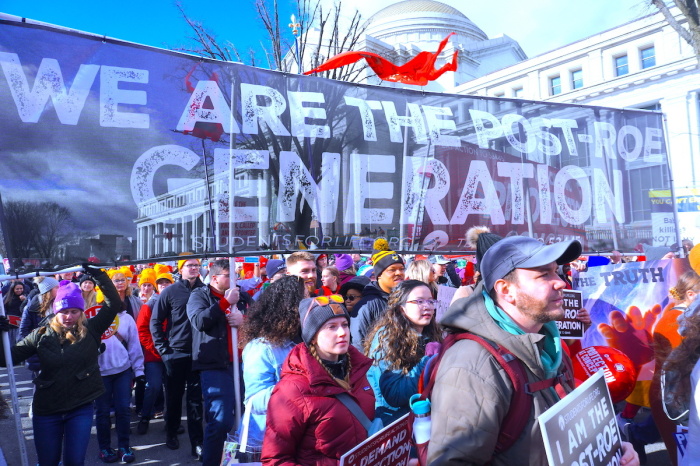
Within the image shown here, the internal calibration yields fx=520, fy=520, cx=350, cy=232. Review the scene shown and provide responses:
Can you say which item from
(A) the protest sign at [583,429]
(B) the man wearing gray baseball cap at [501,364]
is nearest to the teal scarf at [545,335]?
(B) the man wearing gray baseball cap at [501,364]

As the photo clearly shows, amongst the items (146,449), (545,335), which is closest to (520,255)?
(545,335)

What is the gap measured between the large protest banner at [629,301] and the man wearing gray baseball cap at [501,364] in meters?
2.94

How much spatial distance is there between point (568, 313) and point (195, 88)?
335 centimetres

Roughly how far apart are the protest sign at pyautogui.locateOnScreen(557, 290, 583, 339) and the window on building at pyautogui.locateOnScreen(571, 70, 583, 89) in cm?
4627

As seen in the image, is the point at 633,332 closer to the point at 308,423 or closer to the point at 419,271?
the point at 419,271

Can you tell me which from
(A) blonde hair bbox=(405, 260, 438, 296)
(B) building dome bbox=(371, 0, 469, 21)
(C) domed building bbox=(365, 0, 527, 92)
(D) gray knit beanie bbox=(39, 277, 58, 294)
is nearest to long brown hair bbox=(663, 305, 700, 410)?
(A) blonde hair bbox=(405, 260, 438, 296)

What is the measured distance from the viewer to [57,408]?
13.6ft

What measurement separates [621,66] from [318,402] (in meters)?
47.7

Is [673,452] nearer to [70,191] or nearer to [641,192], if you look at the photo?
[641,192]

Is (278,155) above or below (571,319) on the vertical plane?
above

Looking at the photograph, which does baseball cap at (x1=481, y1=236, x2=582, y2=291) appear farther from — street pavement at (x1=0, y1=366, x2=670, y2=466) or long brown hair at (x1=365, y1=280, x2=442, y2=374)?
street pavement at (x1=0, y1=366, x2=670, y2=466)

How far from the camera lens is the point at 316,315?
2955mm

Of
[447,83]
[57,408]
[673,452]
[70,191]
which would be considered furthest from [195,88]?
[447,83]

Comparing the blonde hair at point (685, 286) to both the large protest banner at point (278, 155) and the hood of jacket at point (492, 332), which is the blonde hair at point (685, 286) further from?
the hood of jacket at point (492, 332)
